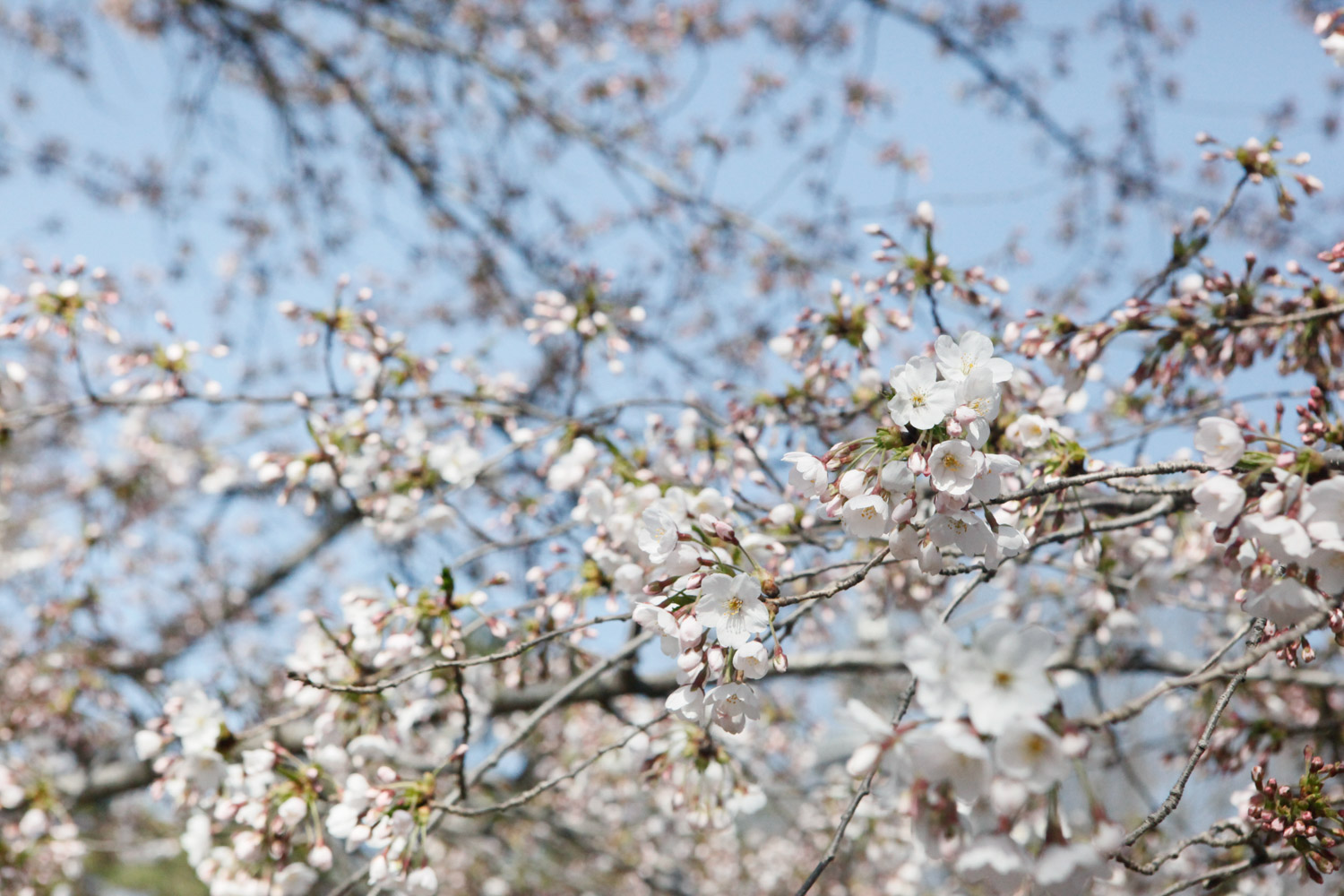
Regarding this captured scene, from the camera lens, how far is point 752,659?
1.46m

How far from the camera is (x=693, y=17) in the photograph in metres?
6.58

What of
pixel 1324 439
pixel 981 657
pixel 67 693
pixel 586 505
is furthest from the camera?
pixel 67 693

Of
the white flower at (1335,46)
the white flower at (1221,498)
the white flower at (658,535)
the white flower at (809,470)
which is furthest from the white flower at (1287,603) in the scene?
the white flower at (1335,46)

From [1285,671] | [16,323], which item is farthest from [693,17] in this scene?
[1285,671]

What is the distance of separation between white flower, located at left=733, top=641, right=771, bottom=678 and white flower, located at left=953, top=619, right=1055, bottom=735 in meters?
0.47

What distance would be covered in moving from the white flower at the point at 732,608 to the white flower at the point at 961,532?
335mm

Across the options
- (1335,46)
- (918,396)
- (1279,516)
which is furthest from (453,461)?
(1335,46)

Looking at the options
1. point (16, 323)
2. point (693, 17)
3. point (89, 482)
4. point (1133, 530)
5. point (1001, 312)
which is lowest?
point (1133, 530)

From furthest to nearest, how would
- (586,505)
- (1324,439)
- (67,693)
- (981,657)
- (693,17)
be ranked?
(693,17)
(67,693)
(586,505)
(1324,439)
(981,657)

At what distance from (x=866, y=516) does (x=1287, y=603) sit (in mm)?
658

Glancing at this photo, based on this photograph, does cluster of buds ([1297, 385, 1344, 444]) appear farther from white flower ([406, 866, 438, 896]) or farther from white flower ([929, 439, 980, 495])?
white flower ([406, 866, 438, 896])

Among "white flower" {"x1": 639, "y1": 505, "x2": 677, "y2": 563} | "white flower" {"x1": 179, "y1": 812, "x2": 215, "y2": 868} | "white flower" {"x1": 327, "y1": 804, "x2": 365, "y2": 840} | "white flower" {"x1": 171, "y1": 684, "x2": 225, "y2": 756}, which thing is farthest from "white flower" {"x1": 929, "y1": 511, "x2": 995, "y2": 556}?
"white flower" {"x1": 179, "y1": 812, "x2": 215, "y2": 868}

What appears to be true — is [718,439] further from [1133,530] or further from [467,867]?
[467,867]

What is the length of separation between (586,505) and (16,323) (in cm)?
205
